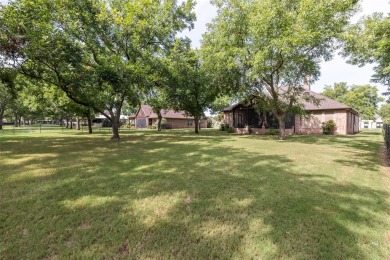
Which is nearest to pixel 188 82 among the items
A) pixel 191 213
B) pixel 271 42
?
pixel 271 42

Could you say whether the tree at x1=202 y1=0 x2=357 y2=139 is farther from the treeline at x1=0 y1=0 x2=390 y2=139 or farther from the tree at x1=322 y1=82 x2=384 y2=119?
the tree at x1=322 y1=82 x2=384 y2=119

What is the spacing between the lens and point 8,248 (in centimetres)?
267

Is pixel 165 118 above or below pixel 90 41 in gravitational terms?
below

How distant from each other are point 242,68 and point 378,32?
934 centimetres

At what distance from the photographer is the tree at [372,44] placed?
6.45m

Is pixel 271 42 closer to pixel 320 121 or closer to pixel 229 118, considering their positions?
pixel 320 121

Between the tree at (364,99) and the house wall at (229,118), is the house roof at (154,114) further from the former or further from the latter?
the tree at (364,99)

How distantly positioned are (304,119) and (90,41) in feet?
73.6

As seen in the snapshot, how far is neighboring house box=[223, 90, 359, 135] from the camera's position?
22391 mm

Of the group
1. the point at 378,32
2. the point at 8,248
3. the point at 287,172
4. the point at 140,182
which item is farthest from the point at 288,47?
the point at 8,248

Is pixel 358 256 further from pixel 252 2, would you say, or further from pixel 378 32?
pixel 252 2

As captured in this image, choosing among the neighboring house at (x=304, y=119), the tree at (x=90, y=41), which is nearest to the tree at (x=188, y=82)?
the tree at (x=90, y=41)

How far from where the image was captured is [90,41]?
13680 millimetres

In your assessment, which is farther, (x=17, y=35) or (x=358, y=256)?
(x=17, y=35)
